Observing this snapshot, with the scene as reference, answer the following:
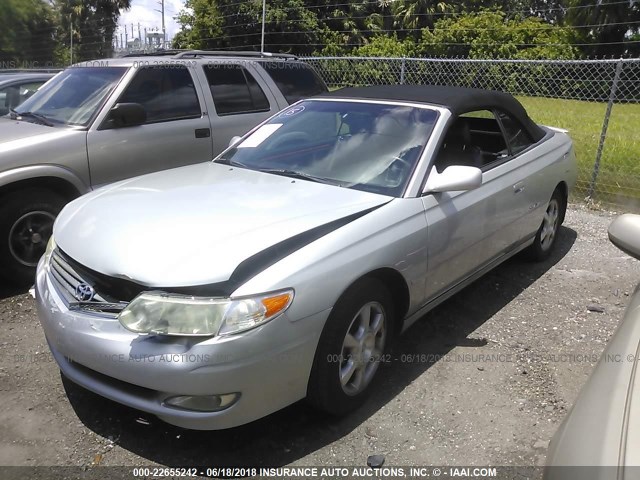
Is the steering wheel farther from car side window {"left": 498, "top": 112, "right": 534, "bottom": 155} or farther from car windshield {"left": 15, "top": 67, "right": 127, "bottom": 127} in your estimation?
car windshield {"left": 15, "top": 67, "right": 127, "bottom": 127}

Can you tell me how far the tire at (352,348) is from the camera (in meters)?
2.68

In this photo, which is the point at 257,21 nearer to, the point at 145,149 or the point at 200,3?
the point at 200,3

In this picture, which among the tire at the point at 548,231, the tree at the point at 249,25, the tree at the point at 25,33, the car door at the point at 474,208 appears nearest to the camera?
the car door at the point at 474,208

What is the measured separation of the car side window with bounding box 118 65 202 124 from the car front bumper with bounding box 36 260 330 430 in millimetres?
3126

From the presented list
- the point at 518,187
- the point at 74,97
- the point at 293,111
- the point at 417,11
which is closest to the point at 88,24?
the point at 417,11

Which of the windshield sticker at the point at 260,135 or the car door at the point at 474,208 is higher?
the windshield sticker at the point at 260,135

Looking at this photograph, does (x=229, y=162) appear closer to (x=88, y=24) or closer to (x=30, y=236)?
(x=30, y=236)

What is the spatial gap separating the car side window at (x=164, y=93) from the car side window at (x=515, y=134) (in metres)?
2.99

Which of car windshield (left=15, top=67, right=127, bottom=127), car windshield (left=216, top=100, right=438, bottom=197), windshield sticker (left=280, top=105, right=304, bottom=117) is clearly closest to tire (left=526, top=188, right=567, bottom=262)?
car windshield (left=216, top=100, right=438, bottom=197)

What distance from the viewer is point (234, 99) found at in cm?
607

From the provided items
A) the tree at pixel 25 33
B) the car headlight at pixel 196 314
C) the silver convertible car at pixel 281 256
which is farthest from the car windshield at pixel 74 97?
the tree at pixel 25 33

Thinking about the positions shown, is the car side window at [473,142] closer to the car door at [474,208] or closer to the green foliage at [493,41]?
the car door at [474,208]

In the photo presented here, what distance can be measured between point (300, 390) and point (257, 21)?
2625cm

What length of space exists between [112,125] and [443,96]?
2.91 metres
